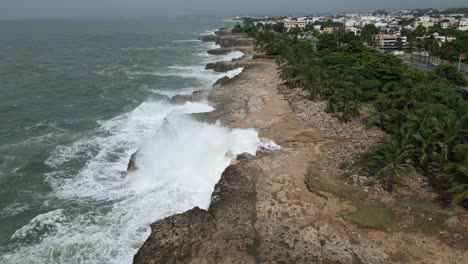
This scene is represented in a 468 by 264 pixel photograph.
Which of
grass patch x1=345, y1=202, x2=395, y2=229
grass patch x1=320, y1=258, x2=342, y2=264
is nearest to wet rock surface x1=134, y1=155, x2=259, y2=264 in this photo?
grass patch x1=320, y1=258, x2=342, y2=264

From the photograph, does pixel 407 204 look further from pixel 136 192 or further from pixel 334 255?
pixel 136 192

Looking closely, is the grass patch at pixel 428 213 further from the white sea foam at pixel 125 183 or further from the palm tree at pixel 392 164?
the white sea foam at pixel 125 183

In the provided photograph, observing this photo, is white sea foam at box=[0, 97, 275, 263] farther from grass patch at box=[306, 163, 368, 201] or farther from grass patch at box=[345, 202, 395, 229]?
grass patch at box=[345, 202, 395, 229]

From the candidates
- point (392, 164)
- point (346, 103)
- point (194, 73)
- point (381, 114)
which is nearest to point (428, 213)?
point (392, 164)

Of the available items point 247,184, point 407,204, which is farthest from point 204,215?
point 407,204

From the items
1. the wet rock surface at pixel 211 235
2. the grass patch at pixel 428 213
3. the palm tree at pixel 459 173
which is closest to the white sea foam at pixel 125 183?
the wet rock surface at pixel 211 235

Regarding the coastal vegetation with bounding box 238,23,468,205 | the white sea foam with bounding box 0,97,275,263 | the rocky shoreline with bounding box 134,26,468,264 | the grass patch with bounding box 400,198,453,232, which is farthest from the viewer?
the coastal vegetation with bounding box 238,23,468,205
